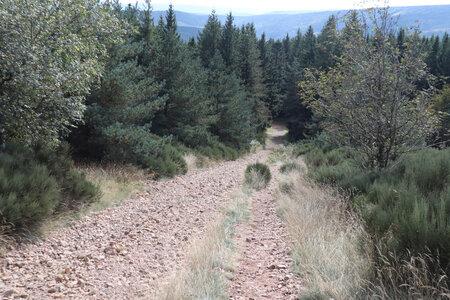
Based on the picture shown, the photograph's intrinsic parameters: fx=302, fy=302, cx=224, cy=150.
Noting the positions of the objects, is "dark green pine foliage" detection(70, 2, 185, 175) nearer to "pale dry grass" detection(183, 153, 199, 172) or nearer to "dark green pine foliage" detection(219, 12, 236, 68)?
"pale dry grass" detection(183, 153, 199, 172)

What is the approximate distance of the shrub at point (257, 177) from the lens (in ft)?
34.8

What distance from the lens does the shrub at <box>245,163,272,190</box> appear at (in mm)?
10608

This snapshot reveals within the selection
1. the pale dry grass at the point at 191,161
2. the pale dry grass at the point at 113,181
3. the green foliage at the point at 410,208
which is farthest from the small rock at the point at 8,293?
the pale dry grass at the point at 191,161

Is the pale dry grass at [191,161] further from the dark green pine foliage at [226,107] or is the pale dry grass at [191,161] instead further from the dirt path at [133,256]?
the dark green pine foliage at [226,107]

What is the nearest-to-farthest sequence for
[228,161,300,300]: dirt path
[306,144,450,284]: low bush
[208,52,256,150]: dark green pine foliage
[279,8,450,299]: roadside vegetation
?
1. [306,144,450,284]: low bush
2. [279,8,450,299]: roadside vegetation
3. [228,161,300,300]: dirt path
4. [208,52,256,150]: dark green pine foliage

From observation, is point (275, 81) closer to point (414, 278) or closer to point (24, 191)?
point (24, 191)

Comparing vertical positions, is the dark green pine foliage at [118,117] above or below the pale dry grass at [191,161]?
above

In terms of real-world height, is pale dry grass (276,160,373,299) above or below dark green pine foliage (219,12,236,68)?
below

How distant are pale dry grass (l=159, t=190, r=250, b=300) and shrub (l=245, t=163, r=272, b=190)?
15.9 ft

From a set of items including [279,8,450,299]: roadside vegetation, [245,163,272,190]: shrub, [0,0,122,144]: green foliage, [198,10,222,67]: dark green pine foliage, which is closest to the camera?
[279,8,450,299]: roadside vegetation

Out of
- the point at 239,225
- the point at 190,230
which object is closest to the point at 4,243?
the point at 190,230

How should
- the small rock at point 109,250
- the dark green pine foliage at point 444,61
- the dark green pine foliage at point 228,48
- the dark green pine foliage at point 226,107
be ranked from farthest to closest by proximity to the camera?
the dark green pine foliage at point 444,61
the dark green pine foliage at point 228,48
the dark green pine foliage at point 226,107
the small rock at point 109,250

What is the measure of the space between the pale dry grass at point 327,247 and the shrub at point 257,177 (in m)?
3.73

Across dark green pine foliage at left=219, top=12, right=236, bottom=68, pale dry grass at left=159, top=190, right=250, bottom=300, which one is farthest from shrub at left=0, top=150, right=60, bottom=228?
dark green pine foliage at left=219, top=12, right=236, bottom=68
